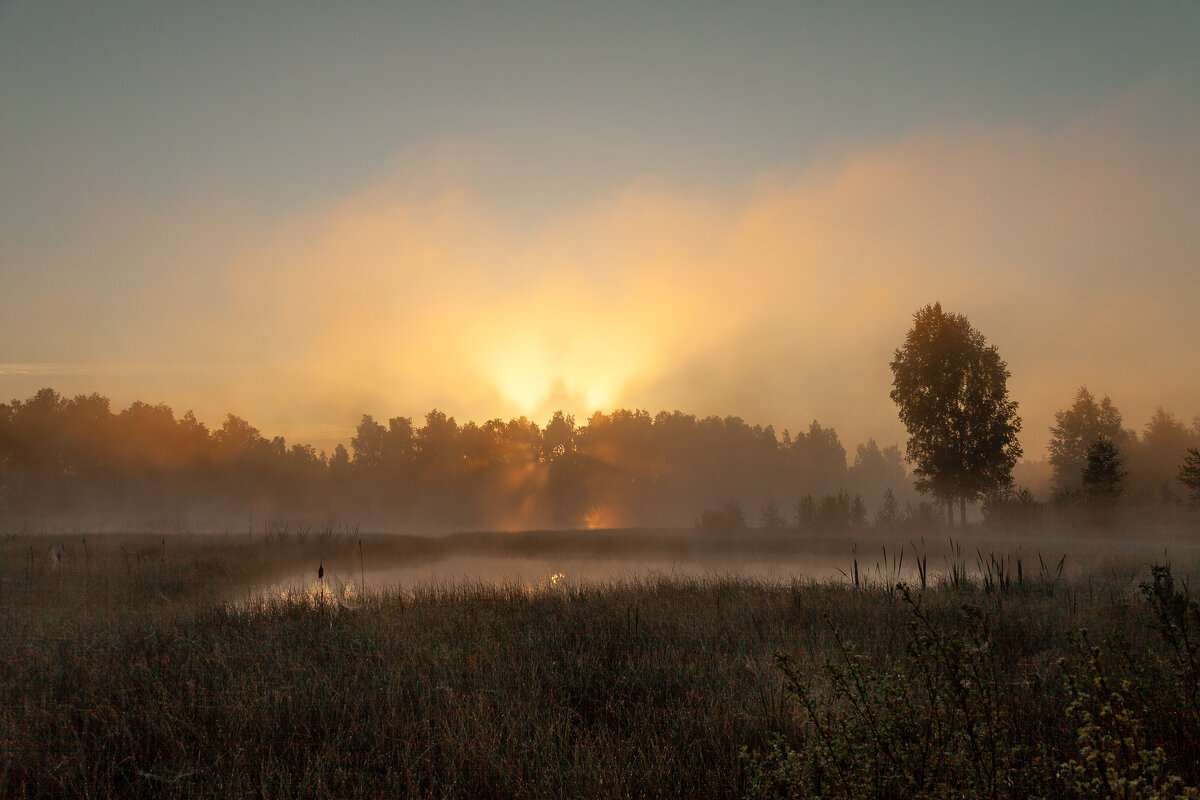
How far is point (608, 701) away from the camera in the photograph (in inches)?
237

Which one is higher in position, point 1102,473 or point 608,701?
point 1102,473

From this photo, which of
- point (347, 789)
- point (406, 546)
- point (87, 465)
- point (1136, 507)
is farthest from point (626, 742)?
point (87, 465)

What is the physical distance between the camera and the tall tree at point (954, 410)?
38.7 metres

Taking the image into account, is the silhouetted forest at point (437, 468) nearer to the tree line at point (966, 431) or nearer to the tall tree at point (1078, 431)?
the tall tree at point (1078, 431)

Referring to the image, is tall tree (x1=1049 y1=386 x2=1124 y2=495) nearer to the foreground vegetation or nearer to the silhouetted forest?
the silhouetted forest

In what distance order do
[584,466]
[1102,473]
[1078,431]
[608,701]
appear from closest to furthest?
[608,701]
[1102,473]
[1078,431]
[584,466]

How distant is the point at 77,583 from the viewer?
16.5 meters

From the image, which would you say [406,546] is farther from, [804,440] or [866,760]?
[804,440]

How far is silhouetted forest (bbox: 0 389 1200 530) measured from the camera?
7100cm

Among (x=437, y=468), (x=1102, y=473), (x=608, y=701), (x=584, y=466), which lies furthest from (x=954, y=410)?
(x=437, y=468)

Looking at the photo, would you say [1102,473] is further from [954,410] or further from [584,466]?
[584,466]

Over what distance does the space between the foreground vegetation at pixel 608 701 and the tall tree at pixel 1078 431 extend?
59.3 meters

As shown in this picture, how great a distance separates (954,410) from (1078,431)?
31229 millimetres

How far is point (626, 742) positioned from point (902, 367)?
144ft
